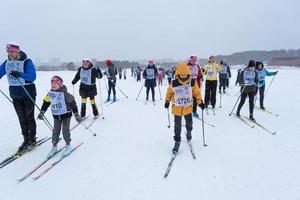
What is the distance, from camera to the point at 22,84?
4875mm

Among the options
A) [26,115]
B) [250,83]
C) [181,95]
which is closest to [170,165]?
[181,95]

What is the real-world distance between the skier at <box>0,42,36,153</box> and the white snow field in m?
0.52

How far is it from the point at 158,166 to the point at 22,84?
3281 millimetres

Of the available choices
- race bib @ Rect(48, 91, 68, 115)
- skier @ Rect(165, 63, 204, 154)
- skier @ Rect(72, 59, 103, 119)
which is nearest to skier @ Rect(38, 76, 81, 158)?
race bib @ Rect(48, 91, 68, 115)

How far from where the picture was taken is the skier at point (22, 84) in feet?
15.5

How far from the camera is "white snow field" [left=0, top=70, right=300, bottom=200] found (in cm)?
355

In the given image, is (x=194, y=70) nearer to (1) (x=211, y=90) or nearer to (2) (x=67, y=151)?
(1) (x=211, y=90)

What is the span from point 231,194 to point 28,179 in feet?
11.0

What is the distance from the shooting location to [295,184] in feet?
12.2

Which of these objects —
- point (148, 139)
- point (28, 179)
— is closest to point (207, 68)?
point (148, 139)

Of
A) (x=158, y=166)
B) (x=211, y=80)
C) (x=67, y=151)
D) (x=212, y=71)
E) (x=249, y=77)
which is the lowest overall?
(x=158, y=166)

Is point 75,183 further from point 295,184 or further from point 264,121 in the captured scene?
point 264,121

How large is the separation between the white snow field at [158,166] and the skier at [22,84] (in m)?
0.52

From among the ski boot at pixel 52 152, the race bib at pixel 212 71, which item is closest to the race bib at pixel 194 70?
the race bib at pixel 212 71
